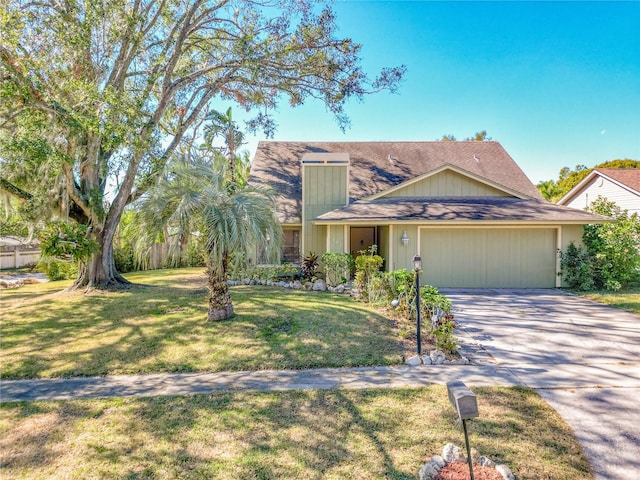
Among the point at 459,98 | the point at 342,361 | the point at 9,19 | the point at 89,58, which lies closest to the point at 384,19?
the point at 459,98

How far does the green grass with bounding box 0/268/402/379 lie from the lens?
5.11 m

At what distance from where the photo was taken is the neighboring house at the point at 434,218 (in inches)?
442

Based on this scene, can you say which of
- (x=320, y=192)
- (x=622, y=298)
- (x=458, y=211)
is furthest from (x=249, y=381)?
(x=622, y=298)

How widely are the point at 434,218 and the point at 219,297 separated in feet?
25.2

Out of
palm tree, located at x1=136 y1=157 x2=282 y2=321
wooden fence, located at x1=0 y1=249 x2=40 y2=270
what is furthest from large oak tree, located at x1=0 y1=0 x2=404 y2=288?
wooden fence, located at x1=0 y1=249 x2=40 y2=270

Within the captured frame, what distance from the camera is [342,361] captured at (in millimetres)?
5102

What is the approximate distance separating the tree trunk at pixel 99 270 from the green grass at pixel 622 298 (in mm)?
15477

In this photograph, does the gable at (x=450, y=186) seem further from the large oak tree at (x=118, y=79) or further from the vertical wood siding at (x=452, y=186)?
the large oak tree at (x=118, y=79)

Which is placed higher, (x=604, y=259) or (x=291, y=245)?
(x=291, y=245)

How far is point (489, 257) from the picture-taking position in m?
11.6

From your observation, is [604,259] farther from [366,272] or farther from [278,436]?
[278,436]

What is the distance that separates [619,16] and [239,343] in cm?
1578

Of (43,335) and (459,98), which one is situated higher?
(459,98)

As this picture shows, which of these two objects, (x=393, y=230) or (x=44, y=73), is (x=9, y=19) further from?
(x=393, y=230)
